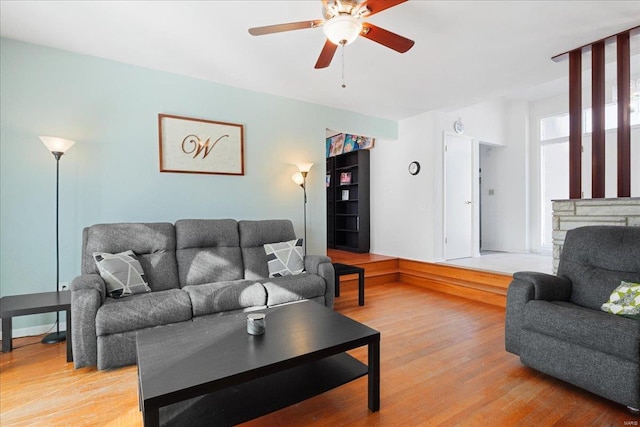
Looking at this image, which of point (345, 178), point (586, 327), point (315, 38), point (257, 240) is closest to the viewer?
point (586, 327)

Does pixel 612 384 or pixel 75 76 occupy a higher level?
pixel 75 76

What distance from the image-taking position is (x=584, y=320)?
1.85 m

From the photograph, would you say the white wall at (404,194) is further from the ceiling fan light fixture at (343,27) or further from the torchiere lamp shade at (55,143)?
the torchiere lamp shade at (55,143)

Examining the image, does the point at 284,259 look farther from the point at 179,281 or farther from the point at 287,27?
the point at 287,27

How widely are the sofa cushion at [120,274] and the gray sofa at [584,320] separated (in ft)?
9.69

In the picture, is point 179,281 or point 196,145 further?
point 196,145

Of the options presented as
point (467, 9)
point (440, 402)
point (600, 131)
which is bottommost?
point (440, 402)

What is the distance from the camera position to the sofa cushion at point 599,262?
6.97 feet

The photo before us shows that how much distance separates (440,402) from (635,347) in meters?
1.08

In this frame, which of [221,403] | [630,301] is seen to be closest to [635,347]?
[630,301]

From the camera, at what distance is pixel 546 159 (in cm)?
563

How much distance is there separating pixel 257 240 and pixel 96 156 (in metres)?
1.79

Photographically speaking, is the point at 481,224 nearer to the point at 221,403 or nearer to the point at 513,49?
the point at 513,49

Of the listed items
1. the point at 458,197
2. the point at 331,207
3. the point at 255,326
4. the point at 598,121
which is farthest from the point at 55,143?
the point at 458,197
